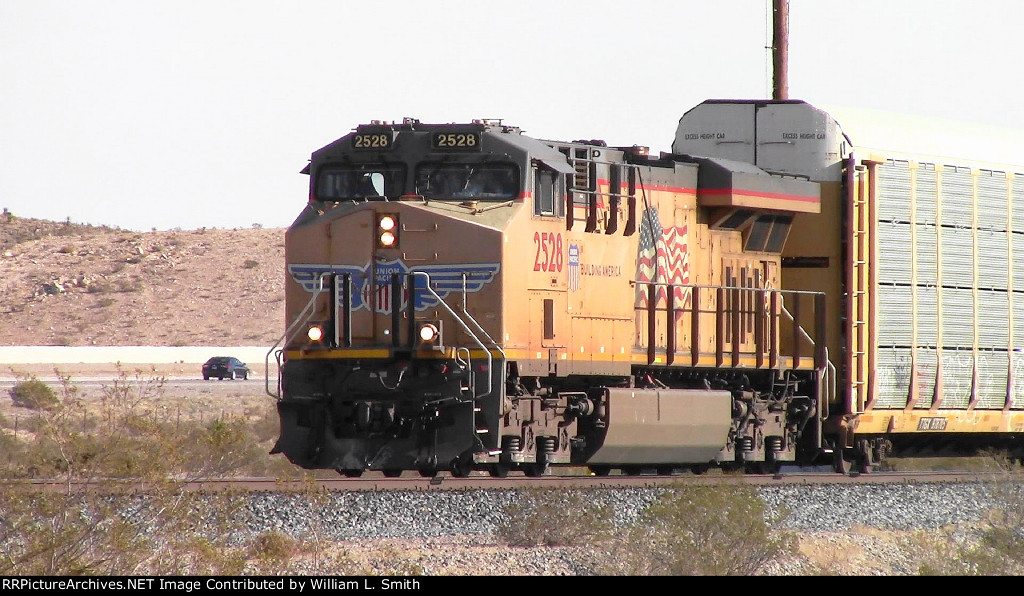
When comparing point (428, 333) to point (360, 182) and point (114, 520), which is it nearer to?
point (360, 182)

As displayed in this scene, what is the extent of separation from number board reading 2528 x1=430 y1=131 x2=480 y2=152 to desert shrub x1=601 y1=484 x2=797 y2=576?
4245mm

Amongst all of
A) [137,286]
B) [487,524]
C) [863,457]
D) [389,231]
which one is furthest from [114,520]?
[137,286]

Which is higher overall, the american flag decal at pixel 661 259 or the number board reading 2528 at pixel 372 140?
the number board reading 2528 at pixel 372 140

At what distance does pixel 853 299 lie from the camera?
20.2 meters

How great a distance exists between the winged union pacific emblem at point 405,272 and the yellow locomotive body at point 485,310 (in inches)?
0.8

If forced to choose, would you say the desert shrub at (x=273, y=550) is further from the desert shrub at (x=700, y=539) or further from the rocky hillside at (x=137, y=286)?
the rocky hillside at (x=137, y=286)

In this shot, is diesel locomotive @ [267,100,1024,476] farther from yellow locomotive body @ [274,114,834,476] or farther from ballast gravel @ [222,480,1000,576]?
ballast gravel @ [222,480,1000,576]

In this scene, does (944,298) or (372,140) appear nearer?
(372,140)

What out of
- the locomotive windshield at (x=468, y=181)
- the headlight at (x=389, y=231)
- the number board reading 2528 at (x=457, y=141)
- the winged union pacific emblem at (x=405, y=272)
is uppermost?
the number board reading 2528 at (x=457, y=141)

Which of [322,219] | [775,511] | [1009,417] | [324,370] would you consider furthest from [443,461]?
[1009,417]

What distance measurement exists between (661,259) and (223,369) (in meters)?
41.4

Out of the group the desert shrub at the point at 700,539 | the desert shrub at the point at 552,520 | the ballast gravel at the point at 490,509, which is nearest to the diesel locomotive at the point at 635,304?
the ballast gravel at the point at 490,509

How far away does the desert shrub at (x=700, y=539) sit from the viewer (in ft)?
47.9

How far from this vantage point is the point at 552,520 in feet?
52.9
